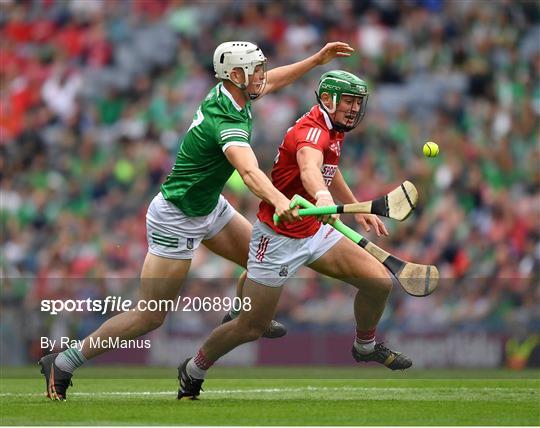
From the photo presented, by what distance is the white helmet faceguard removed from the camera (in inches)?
389

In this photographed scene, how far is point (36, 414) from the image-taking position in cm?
902

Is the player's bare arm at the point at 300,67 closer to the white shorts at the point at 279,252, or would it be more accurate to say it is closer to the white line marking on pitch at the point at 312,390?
the white shorts at the point at 279,252

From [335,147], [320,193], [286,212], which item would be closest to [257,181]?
[286,212]

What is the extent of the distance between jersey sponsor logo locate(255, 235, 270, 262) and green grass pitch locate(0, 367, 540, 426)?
1.05 m

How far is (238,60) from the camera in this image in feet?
32.4

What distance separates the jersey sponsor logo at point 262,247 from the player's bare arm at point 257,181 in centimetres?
82

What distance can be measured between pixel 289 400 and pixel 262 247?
1148 mm

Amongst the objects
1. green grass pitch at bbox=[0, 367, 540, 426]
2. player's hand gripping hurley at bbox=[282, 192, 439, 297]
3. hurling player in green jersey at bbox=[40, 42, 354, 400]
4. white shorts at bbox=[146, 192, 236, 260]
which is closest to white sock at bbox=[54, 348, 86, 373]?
hurling player in green jersey at bbox=[40, 42, 354, 400]

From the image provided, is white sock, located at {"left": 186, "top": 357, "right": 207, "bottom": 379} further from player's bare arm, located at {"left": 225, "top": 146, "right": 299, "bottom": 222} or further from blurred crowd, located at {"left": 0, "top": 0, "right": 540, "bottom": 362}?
blurred crowd, located at {"left": 0, "top": 0, "right": 540, "bottom": 362}

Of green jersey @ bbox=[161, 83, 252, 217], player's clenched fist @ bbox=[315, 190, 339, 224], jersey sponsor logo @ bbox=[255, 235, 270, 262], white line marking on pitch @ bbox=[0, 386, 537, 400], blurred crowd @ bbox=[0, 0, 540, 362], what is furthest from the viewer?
blurred crowd @ bbox=[0, 0, 540, 362]

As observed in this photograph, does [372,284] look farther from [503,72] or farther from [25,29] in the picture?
[25,29]

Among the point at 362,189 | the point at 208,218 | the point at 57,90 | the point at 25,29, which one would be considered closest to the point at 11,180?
the point at 57,90

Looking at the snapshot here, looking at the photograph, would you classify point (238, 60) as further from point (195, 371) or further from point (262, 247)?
point (195, 371)

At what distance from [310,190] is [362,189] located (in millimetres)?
7848
